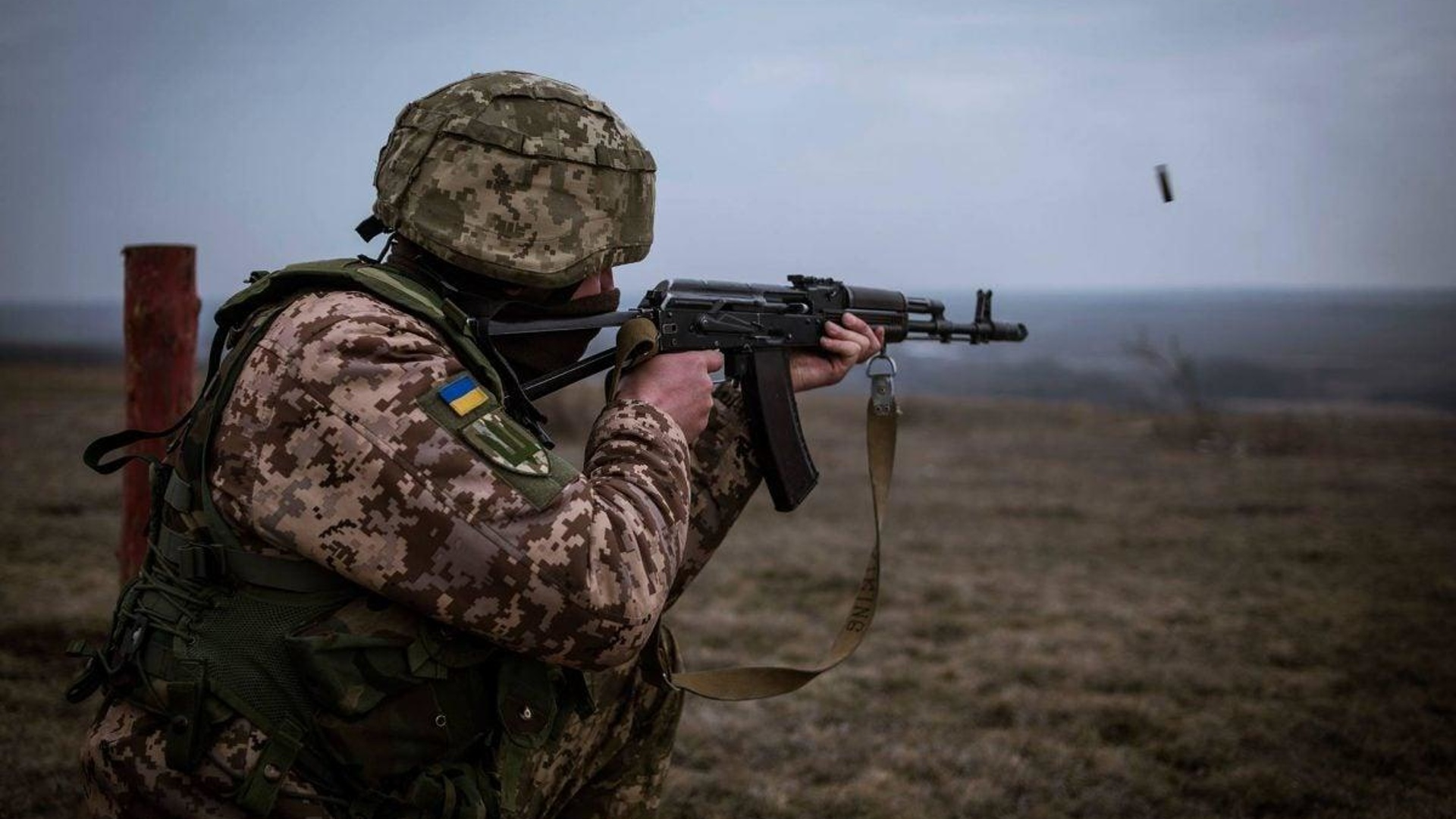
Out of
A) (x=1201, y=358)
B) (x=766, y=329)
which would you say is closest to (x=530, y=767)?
(x=766, y=329)

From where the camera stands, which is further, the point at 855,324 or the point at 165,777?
the point at 855,324

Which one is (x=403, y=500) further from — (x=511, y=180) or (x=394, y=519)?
(x=511, y=180)

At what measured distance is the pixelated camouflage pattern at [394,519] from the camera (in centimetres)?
207

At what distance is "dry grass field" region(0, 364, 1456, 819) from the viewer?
192 inches

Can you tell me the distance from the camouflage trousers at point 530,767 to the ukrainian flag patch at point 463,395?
857 mm

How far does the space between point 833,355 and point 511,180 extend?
5.69 ft

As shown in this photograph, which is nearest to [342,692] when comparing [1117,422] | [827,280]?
[827,280]

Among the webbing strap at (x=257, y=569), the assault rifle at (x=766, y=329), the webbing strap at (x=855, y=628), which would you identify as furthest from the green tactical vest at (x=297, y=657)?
the webbing strap at (x=855, y=628)

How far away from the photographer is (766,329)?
3.60 m

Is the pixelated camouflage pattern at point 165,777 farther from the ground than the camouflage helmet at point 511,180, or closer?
closer

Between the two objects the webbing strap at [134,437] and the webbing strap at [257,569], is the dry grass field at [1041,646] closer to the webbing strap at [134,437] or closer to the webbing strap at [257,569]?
the webbing strap at [134,437]

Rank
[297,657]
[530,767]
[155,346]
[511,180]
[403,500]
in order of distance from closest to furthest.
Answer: [403,500] → [297,657] → [511,180] → [530,767] → [155,346]

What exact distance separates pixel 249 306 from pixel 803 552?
823cm

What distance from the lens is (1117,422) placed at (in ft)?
79.4
